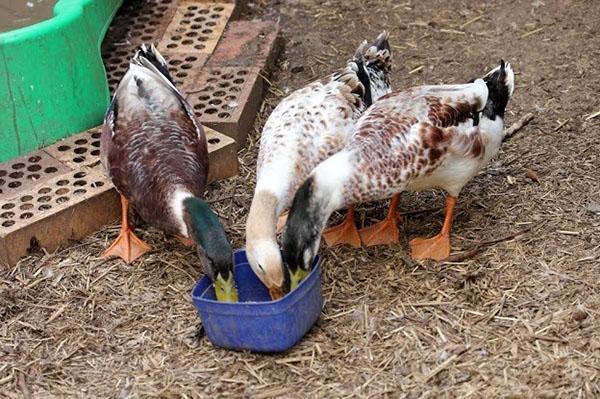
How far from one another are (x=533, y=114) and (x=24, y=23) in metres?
3.37

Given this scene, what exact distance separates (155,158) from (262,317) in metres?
1.25

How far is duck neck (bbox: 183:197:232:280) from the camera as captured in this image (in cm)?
422

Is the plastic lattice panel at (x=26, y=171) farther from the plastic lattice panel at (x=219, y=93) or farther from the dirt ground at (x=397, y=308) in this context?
the plastic lattice panel at (x=219, y=93)

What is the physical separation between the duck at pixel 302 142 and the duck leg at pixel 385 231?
0.21 ft

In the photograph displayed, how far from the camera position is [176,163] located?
16.2 feet

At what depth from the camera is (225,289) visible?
4.24 meters

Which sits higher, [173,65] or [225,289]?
[225,289]

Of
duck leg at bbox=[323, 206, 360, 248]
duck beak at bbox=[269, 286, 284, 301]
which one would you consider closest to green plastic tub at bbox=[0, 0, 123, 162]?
duck leg at bbox=[323, 206, 360, 248]

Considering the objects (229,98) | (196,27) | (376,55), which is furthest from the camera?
(196,27)

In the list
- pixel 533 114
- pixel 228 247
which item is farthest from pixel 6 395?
pixel 533 114

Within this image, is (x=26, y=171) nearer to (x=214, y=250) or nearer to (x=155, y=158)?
(x=155, y=158)

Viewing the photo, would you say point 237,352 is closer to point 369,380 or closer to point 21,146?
point 369,380

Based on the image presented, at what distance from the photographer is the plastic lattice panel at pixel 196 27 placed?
6.78m

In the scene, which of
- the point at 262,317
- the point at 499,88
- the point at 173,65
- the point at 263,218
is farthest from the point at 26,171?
the point at 499,88
